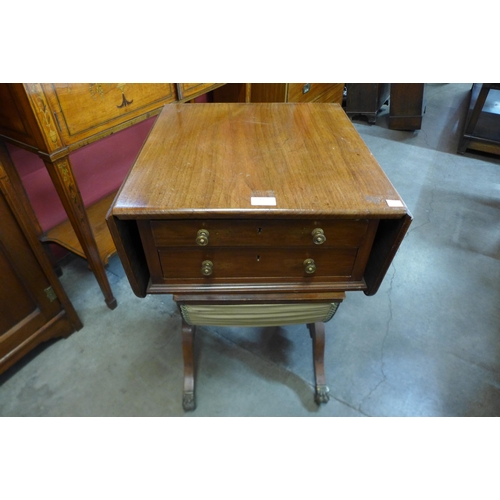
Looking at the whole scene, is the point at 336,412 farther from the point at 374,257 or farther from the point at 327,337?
the point at 374,257

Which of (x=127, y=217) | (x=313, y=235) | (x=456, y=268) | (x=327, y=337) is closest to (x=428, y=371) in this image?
(x=327, y=337)

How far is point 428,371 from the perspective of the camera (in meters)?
1.25

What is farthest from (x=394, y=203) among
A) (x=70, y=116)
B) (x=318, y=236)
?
(x=70, y=116)

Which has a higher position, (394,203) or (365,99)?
(394,203)

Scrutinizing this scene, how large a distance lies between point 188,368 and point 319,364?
0.45 metres

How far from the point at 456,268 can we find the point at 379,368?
75 cm

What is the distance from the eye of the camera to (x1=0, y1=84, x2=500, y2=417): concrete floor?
1.15m

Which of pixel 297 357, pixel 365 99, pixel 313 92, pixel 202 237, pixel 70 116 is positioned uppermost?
pixel 70 116

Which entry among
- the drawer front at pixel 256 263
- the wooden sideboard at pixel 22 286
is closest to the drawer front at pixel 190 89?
the wooden sideboard at pixel 22 286

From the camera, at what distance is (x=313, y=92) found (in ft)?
6.53

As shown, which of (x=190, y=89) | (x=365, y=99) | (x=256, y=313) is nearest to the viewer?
(x=256, y=313)

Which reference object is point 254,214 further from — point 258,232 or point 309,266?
point 309,266

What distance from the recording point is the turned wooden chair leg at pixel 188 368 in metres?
1.09

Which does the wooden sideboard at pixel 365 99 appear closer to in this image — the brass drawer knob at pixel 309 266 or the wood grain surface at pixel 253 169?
the wood grain surface at pixel 253 169
